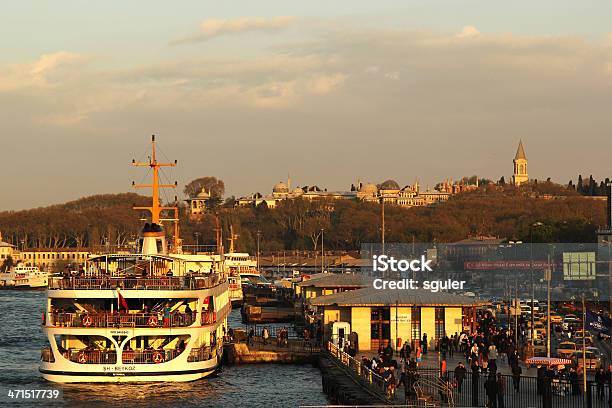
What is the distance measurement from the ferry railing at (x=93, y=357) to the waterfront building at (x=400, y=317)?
407 inches

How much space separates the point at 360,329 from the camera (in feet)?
170

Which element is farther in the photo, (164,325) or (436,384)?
(164,325)

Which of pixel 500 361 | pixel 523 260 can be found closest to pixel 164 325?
pixel 500 361

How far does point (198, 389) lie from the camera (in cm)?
4600

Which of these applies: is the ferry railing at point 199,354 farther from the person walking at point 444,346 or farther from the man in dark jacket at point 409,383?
the man in dark jacket at point 409,383

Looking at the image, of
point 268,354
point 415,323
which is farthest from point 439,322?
point 268,354

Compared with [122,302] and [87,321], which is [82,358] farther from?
[122,302]

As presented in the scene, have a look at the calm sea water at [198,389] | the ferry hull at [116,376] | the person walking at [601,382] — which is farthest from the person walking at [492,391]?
the ferry hull at [116,376]

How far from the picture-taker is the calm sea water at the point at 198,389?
43281mm

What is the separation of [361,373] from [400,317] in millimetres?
9158

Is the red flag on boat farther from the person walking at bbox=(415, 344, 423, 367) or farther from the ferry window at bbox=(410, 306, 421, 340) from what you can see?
the ferry window at bbox=(410, 306, 421, 340)

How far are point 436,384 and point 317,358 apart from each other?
1821 cm

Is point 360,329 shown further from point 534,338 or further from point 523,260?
point 523,260

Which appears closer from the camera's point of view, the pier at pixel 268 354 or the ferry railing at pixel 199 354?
the ferry railing at pixel 199 354
